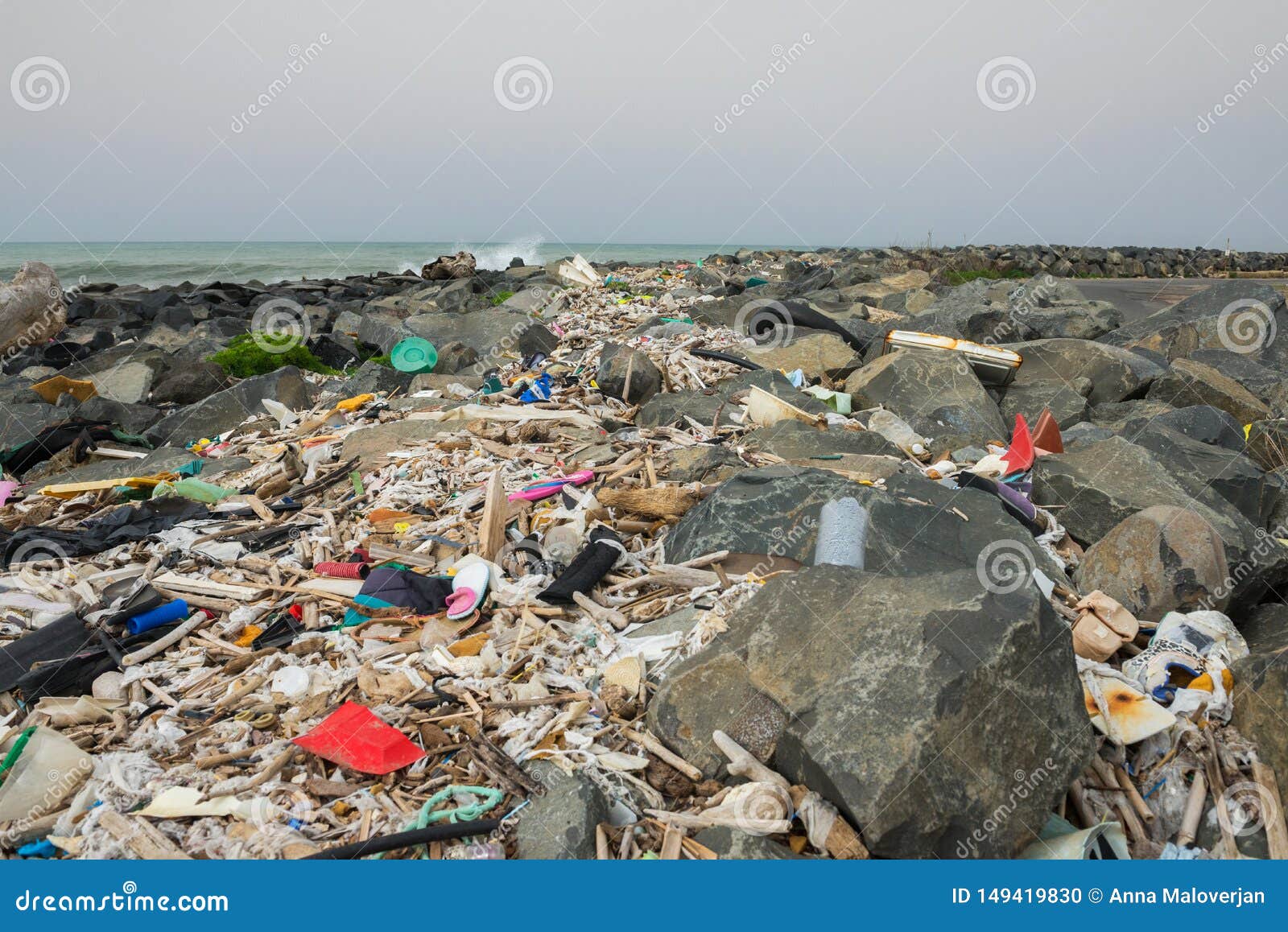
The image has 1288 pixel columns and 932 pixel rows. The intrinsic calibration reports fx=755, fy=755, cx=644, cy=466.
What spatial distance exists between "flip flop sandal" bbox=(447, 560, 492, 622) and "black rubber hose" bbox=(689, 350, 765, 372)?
17.8 feet

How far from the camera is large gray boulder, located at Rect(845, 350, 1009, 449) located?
7.59m

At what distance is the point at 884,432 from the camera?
7043 mm

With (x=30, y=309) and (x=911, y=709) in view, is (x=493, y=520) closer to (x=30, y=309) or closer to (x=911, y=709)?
(x=911, y=709)

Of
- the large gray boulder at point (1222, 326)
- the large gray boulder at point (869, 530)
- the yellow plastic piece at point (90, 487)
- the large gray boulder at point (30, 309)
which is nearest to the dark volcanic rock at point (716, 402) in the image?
the large gray boulder at point (869, 530)

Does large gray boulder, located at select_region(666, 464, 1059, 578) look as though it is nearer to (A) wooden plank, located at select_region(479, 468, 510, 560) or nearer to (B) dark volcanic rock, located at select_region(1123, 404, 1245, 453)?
(A) wooden plank, located at select_region(479, 468, 510, 560)

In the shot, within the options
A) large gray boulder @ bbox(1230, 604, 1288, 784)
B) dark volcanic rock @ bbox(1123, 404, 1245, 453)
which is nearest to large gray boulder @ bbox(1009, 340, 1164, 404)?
dark volcanic rock @ bbox(1123, 404, 1245, 453)

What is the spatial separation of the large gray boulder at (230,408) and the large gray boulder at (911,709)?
8.34 m

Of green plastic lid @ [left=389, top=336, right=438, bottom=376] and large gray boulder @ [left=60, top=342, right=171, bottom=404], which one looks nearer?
green plastic lid @ [left=389, top=336, right=438, bottom=376]

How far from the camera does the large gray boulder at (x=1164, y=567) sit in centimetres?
420

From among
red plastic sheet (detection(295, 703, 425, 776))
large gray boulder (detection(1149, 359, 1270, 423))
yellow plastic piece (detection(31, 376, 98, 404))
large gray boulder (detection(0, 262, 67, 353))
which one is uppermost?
large gray boulder (detection(1149, 359, 1270, 423))

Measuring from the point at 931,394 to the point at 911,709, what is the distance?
5.88m

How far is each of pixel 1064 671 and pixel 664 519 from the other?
2.73 m

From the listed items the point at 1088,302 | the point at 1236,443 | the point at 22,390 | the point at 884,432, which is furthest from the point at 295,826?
the point at 1088,302

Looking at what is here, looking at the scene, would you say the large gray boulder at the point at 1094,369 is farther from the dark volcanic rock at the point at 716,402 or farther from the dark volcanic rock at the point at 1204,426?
the dark volcanic rock at the point at 716,402
